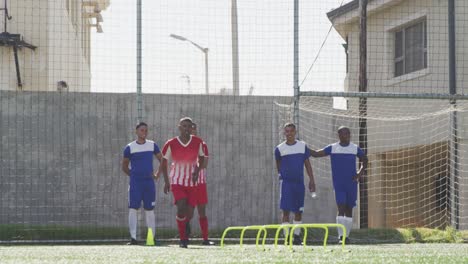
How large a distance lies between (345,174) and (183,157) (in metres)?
2.50

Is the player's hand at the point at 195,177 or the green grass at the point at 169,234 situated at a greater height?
the player's hand at the point at 195,177

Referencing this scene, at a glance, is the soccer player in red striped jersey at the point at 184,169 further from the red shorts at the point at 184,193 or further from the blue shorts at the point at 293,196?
the blue shorts at the point at 293,196

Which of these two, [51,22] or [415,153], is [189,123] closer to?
[51,22]

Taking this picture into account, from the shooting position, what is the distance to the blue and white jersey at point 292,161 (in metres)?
14.4

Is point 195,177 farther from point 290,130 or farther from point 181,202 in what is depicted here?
point 290,130

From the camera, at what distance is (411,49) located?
24.1 m

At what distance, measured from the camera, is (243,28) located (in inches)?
606

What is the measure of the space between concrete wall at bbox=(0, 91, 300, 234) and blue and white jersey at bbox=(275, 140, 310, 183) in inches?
96.9

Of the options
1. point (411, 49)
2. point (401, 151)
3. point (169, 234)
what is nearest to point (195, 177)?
point (169, 234)

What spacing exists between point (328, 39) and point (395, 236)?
3.21 m

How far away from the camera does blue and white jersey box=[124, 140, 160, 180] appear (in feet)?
48.1

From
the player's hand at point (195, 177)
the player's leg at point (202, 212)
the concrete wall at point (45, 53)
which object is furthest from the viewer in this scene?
the concrete wall at point (45, 53)

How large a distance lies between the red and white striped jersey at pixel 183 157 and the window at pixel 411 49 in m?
10.8

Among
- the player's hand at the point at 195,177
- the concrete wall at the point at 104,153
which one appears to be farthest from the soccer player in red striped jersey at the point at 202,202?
the concrete wall at the point at 104,153
